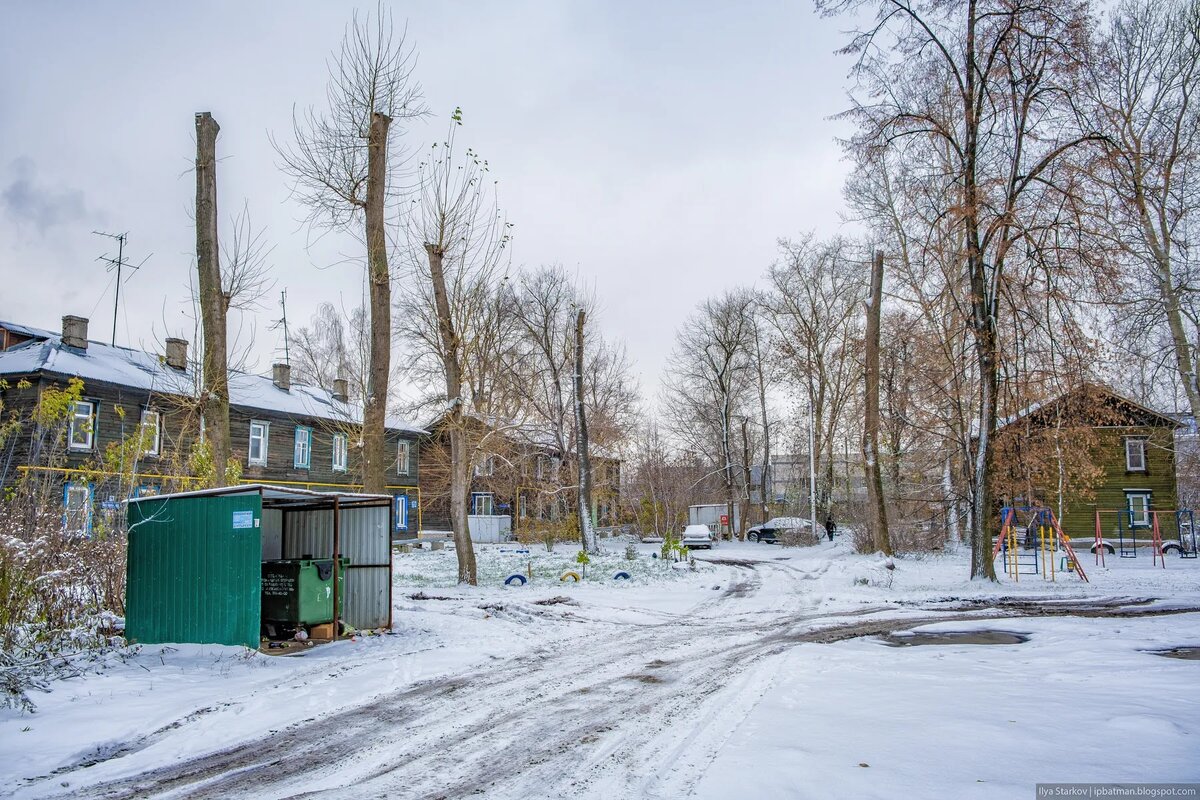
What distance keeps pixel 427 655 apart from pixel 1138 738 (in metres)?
7.53

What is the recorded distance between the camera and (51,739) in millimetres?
6152

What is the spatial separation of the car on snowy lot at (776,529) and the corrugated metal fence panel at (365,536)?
3221 centimetres

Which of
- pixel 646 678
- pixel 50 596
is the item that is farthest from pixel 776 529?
pixel 50 596

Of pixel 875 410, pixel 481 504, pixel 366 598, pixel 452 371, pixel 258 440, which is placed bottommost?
pixel 366 598

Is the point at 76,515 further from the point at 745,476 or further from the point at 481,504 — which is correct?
the point at 745,476

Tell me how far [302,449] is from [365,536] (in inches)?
1043

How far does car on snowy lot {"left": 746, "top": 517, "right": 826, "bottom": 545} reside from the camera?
42.2 m

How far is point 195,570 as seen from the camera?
9.45 metres

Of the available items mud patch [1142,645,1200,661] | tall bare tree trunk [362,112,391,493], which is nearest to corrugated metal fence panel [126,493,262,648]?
tall bare tree trunk [362,112,391,493]

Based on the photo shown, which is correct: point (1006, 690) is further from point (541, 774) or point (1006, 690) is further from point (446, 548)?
point (446, 548)

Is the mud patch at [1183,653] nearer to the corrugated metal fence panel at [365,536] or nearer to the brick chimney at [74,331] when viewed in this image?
the corrugated metal fence panel at [365,536]

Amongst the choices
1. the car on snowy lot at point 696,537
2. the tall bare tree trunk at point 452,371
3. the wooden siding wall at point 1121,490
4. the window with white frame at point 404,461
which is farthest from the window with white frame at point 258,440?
the wooden siding wall at point 1121,490

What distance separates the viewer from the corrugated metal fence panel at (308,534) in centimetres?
1192

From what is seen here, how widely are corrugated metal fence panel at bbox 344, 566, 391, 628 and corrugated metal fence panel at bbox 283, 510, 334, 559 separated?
582mm
